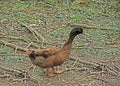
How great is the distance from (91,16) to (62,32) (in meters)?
1.68

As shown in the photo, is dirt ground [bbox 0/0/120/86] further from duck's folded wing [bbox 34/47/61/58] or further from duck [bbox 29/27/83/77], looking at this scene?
duck's folded wing [bbox 34/47/61/58]

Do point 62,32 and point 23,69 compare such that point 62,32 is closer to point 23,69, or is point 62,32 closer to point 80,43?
point 80,43

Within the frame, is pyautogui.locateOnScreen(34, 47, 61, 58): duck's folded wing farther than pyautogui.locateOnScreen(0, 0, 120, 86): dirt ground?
No

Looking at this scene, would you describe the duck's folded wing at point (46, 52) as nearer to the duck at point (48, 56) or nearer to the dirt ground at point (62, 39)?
the duck at point (48, 56)

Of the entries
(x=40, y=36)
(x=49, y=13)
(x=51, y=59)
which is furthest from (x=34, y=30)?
(x=51, y=59)

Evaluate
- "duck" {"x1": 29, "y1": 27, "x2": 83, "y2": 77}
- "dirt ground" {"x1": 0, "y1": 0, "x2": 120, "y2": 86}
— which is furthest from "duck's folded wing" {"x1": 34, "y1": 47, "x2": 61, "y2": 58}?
"dirt ground" {"x1": 0, "y1": 0, "x2": 120, "y2": 86}

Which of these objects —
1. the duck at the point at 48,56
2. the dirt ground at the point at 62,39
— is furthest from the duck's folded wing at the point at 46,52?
the dirt ground at the point at 62,39

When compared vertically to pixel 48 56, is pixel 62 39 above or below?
above

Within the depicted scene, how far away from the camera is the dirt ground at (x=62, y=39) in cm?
638

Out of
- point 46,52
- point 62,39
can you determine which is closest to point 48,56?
point 46,52

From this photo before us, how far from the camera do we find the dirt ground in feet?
20.9

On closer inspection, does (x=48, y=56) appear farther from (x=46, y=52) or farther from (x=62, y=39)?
(x=62, y=39)

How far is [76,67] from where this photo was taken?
6820 millimetres

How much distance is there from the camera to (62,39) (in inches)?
330
